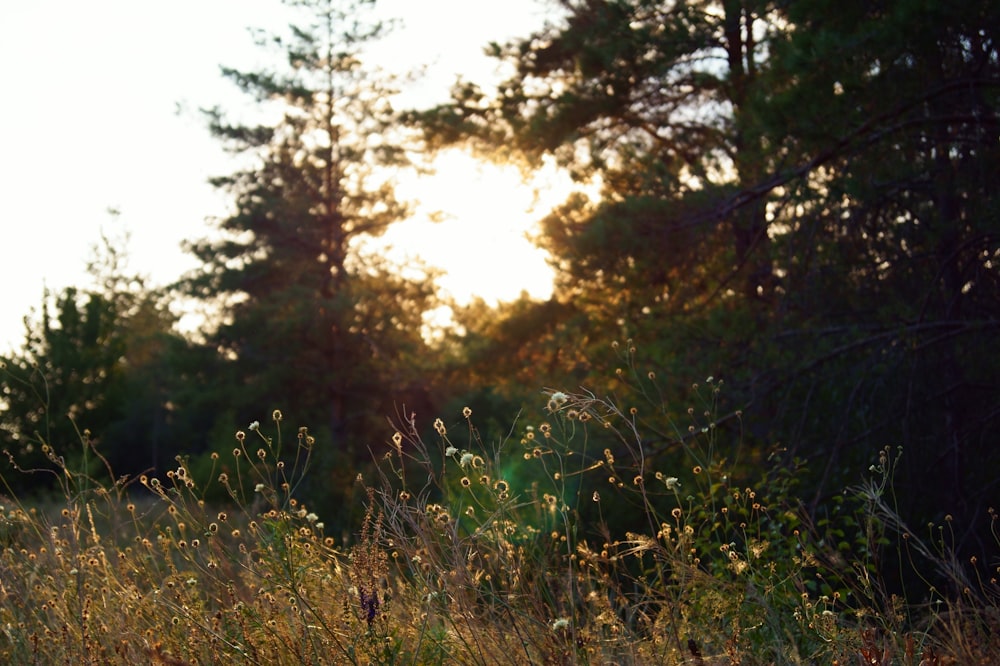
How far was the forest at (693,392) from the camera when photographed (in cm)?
290

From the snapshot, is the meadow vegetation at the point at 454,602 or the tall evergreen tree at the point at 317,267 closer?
the meadow vegetation at the point at 454,602

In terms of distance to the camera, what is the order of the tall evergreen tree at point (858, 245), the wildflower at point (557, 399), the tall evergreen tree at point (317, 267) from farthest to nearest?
the tall evergreen tree at point (317, 267) < the tall evergreen tree at point (858, 245) < the wildflower at point (557, 399)

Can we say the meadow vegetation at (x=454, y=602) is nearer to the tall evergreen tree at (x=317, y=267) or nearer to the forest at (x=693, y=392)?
the forest at (x=693, y=392)

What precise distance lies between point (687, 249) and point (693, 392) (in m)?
3.04

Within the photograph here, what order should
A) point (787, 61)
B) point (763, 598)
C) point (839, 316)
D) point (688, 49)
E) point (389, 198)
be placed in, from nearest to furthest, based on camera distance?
point (763, 598), point (787, 61), point (839, 316), point (688, 49), point (389, 198)

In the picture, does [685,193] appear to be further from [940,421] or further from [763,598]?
[763,598]

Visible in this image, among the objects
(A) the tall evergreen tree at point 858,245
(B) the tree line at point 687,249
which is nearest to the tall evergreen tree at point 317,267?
(B) the tree line at point 687,249

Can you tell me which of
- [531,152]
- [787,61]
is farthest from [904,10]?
[531,152]

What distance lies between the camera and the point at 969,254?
8.27 metres

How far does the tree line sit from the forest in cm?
5

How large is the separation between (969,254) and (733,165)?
3.85m

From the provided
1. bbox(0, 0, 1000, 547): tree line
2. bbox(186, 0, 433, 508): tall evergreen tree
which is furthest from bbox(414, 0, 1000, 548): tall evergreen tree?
bbox(186, 0, 433, 508): tall evergreen tree

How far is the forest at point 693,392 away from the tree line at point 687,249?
5cm

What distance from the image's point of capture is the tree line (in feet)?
25.7
